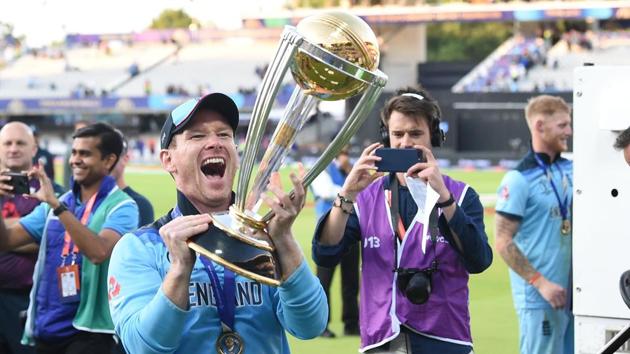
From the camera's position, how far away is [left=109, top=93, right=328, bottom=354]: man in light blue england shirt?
2967 millimetres

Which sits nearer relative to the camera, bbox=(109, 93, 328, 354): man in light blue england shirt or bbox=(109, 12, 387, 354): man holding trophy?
bbox=(109, 12, 387, 354): man holding trophy

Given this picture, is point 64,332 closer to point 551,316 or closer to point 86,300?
point 86,300

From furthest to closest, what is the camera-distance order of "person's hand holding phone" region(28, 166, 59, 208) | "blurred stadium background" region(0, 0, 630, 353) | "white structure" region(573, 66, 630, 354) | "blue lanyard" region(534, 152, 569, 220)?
"blurred stadium background" region(0, 0, 630, 353), "blue lanyard" region(534, 152, 569, 220), "person's hand holding phone" region(28, 166, 59, 208), "white structure" region(573, 66, 630, 354)

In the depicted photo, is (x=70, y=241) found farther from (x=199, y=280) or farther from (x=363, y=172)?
(x=199, y=280)

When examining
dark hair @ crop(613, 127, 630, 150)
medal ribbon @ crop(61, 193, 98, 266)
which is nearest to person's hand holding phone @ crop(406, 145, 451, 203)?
dark hair @ crop(613, 127, 630, 150)

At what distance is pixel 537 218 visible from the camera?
7.04 m

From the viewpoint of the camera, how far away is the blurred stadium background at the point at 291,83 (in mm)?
41969

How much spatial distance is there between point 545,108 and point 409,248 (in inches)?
95.4

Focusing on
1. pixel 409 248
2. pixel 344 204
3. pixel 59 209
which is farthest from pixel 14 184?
pixel 409 248

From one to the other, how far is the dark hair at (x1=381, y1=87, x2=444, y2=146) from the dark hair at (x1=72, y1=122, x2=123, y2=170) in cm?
213

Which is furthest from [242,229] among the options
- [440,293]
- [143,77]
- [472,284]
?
[143,77]

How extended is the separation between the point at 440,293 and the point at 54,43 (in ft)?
273

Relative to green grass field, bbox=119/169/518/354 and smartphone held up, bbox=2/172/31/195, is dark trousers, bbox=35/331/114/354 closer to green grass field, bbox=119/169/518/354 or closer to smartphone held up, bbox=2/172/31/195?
smartphone held up, bbox=2/172/31/195

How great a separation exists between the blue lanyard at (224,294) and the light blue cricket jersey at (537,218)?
399 centimetres
